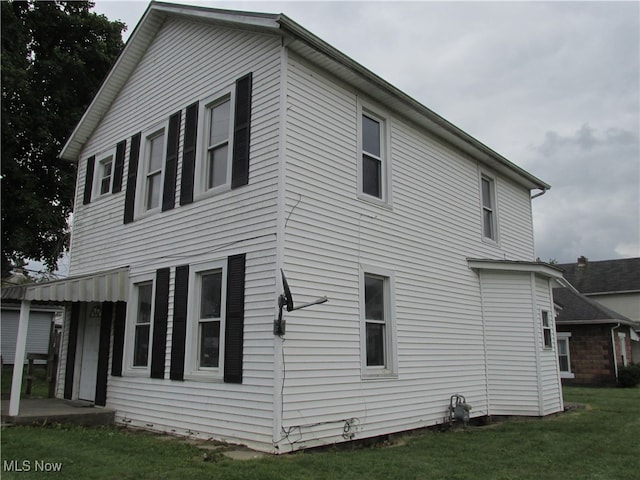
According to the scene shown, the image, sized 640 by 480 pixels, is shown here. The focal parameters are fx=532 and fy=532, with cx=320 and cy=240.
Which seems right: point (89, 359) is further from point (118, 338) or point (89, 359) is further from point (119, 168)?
point (119, 168)

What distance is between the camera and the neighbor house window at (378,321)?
897 cm

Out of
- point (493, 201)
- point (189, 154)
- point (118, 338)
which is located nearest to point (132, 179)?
point (189, 154)

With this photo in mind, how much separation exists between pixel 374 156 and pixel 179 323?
15.1ft

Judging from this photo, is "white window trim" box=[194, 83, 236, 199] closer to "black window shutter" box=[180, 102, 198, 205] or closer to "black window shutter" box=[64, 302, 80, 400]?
"black window shutter" box=[180, 102, 198, 205]

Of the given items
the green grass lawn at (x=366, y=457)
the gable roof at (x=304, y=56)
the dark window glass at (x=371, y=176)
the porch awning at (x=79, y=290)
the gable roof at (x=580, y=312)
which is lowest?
the green grass lawn at (x=366, y=457)

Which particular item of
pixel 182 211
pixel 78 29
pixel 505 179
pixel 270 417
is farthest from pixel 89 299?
pixel 78 29

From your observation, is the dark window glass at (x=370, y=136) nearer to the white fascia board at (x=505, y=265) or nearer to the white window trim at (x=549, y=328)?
the white fascia board at (x=505, y=265)

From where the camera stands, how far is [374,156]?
32.4 ft

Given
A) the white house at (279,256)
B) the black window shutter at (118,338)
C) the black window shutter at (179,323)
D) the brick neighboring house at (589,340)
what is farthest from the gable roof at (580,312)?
the black window shutter at (118,338)

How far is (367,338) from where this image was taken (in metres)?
8.95

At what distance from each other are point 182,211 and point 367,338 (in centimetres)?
403

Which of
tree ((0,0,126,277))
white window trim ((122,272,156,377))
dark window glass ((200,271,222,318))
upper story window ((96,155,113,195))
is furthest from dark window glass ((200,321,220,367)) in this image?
tree ((0,0,126,277))

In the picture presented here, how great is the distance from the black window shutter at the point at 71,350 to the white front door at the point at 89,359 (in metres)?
0.26

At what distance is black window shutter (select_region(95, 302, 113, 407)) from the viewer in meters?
10.7
